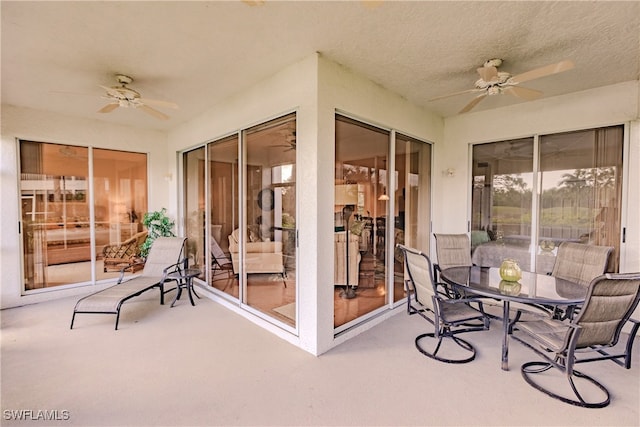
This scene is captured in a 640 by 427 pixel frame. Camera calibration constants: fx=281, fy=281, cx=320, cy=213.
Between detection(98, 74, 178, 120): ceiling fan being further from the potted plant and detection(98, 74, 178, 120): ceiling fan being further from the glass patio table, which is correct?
the glass patio table

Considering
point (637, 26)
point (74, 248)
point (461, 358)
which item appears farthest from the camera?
point (74, 248)

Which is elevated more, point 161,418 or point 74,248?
point 74,248

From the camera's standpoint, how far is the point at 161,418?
6.19 ft

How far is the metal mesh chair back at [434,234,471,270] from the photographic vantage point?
142 inches

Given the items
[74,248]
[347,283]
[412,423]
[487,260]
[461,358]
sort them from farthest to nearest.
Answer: [74,248]
[487,260]
[347,283]
[461,358]
[412,423]

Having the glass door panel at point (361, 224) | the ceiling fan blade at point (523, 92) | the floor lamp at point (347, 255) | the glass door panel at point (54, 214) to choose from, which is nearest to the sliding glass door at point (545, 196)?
the ceiling fan blade at point (523, 92)

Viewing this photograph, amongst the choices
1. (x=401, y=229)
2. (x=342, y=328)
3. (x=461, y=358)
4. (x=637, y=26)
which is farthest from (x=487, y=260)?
(x=637, y=26)

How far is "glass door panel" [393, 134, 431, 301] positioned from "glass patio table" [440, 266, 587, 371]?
0.98m

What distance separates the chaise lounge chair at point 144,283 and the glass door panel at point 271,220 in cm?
126

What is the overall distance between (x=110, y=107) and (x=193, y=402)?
3.19m

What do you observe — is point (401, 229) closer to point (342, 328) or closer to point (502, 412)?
point (342, 328)

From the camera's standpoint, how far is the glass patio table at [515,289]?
2.21m

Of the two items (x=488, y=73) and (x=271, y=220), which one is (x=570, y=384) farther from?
(x=271, y=220)

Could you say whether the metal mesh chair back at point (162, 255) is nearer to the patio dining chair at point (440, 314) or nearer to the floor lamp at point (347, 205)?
the floor lamp at point (347, 205)
